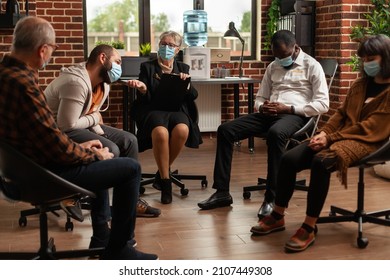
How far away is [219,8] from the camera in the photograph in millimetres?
6367

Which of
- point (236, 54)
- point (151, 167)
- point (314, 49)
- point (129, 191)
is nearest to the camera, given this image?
point (129, 191)

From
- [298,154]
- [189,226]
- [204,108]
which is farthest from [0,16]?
[298,154]

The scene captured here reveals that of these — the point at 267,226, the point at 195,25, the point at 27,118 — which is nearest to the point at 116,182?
the point at 27,118

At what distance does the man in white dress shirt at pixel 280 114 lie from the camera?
11.6 ft

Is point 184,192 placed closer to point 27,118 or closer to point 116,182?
point 116,182

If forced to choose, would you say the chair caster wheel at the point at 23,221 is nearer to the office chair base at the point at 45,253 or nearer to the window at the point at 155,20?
the office chair base at the point at 45,253

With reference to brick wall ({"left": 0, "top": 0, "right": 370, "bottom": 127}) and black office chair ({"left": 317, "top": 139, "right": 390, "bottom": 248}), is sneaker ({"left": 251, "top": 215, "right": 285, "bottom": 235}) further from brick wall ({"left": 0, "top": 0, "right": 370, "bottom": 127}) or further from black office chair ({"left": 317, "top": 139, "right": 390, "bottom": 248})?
brick wall ({"left": 0, "top": 0, "right": 370, "bottom": 127})

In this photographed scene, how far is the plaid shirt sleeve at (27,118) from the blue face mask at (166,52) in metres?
1.75

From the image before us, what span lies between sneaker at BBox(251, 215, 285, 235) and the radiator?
319 centimetres

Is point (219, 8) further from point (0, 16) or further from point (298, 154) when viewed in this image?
point (298, 154)

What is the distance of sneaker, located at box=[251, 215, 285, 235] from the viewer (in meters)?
3.05

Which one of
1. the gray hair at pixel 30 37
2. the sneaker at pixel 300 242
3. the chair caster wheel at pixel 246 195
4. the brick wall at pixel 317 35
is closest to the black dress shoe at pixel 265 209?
the chair caster wheel at pixel 246 195

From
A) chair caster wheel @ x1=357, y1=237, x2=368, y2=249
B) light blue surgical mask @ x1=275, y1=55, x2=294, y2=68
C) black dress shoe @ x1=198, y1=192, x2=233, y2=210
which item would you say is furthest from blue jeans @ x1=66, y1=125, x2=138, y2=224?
chair caster wheel @ x1=357, y1=237, x2=368, y2=249

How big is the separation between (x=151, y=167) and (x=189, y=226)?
1.69 metres
